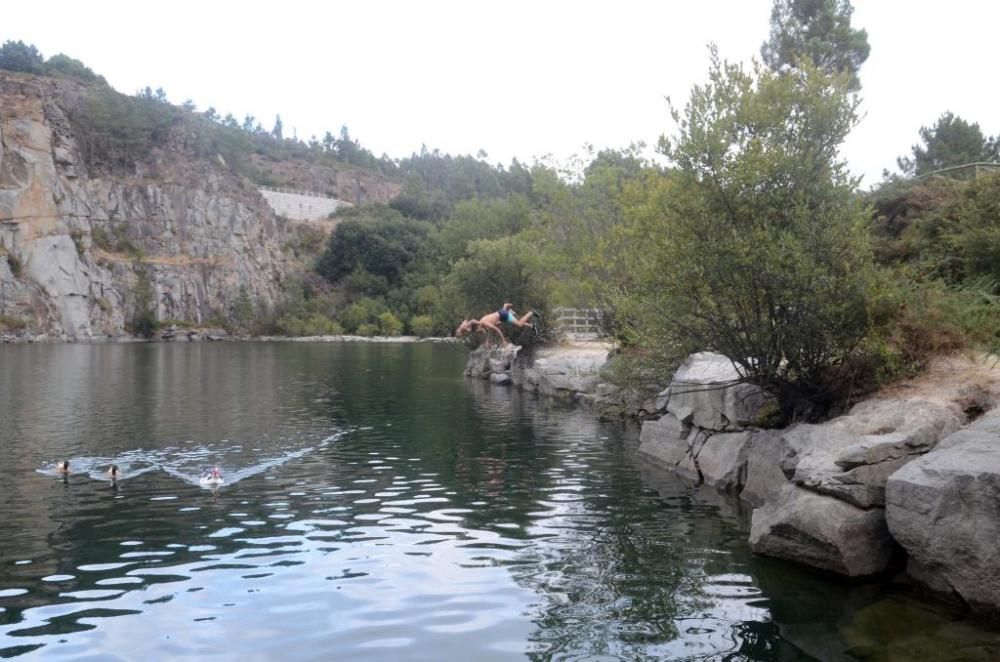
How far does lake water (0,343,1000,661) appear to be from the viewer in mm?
9398

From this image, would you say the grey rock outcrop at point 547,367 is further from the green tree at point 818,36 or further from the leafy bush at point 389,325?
the leafy bush at point 389,325

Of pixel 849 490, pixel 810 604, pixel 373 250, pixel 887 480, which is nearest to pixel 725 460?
pixel 849 490

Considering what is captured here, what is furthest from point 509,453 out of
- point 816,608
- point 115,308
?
point 115,308

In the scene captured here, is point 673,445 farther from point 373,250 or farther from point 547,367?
point 373,250

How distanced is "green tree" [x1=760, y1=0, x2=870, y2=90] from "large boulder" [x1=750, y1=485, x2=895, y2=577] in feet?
132

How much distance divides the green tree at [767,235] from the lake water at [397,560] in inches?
140

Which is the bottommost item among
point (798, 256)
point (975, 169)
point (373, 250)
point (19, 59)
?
point (798, 256)

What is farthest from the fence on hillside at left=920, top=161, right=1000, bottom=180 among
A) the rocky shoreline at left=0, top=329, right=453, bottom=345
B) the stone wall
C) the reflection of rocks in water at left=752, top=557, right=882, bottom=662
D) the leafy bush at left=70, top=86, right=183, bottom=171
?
the stone wall

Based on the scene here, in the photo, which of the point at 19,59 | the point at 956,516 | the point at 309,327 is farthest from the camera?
the point at 19,59

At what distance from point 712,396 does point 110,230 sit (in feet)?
346

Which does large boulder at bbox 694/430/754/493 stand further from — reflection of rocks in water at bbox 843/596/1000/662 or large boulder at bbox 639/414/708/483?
reflection of rocks in water at bbox 843/596/1000/662

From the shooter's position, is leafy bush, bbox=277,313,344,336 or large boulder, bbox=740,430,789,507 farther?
leafy bush, bbox=277,313,344,336

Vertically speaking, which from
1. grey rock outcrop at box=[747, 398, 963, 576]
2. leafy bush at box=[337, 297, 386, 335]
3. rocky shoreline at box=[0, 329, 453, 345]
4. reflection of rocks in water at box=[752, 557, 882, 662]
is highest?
leafy bush at box=[337, 297, 386, 335]

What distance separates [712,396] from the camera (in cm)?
2000
